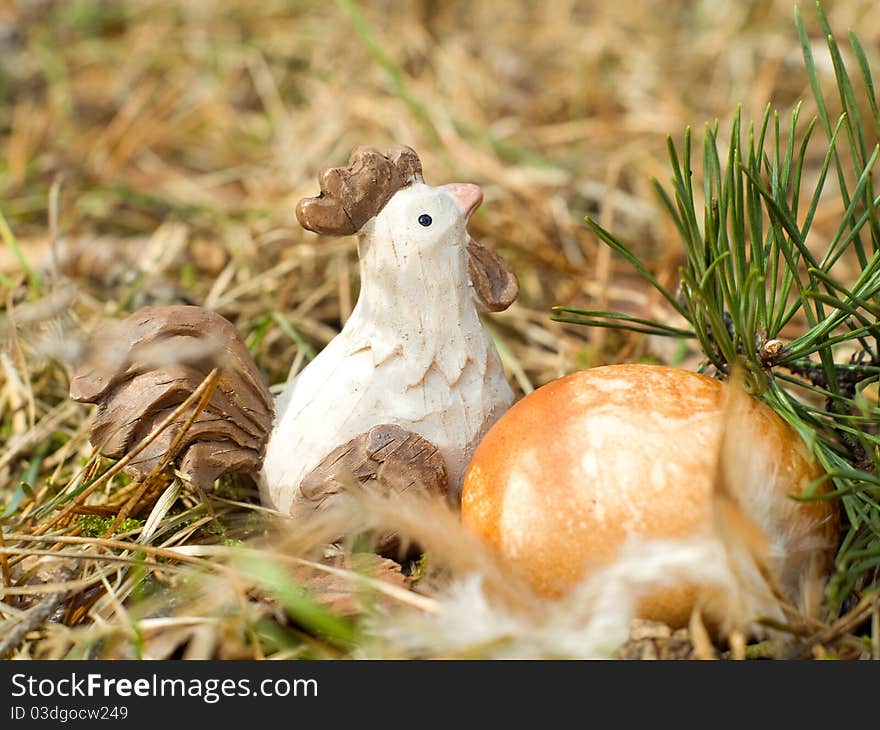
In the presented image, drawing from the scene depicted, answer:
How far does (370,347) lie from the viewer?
1.56 metres

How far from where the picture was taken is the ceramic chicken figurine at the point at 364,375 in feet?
4.93

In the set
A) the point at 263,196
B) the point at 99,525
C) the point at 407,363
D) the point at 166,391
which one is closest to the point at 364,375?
the point at 407,363

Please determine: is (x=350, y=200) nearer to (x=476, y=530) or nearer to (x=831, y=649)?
(x=476, y=530)

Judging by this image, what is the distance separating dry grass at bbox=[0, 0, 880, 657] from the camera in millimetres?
1359

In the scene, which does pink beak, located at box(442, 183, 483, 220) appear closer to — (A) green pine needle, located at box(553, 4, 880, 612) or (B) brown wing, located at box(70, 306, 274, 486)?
(A) green pine needle, located at box(553, 4, 880, 612)

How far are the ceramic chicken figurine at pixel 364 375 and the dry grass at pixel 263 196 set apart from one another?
0.34 feet

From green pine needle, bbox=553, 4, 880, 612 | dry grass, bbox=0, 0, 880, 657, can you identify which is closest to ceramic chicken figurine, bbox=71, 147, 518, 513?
dry grass, bbox=0, 0, 880, 657

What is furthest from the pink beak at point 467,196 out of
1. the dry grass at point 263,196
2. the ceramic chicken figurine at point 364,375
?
the dry grass at point 263,196

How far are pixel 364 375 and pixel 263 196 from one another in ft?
5.66

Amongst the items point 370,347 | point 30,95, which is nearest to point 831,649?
point 370,347

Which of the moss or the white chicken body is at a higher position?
the white chicken body

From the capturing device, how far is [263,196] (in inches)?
122

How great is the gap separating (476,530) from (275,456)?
1.33 feet

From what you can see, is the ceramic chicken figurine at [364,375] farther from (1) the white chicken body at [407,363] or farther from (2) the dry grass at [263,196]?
Result: (2) the dry grass at [263,196]
